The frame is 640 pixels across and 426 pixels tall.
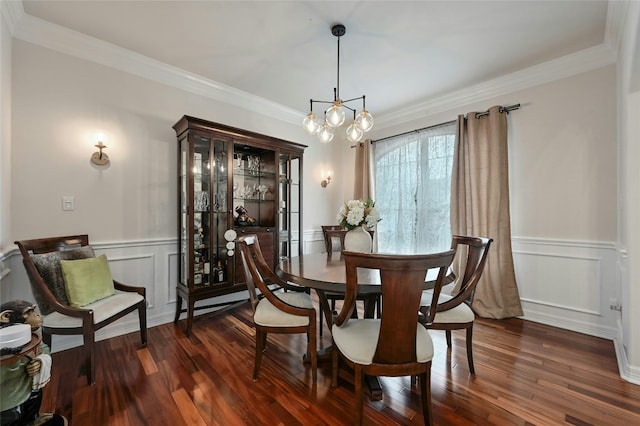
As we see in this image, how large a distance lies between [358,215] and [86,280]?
2181 mm

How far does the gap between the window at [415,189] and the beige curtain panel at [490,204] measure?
293 millimetres

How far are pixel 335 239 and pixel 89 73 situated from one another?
9.54 ft

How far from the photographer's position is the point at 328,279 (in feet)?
5.69

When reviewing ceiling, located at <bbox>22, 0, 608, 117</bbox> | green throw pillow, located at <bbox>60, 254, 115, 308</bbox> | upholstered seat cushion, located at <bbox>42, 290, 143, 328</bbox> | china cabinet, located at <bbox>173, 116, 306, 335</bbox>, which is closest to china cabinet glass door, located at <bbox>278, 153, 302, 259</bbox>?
china cabinet, located at <bbox>173, 116, 306, 335</bbox>

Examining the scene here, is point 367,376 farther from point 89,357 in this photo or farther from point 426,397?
point 89,357

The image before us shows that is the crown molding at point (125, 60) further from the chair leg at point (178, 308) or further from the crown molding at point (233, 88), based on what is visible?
the chair leg at point (178, 308)

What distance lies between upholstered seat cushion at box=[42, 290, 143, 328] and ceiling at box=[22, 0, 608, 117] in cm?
226

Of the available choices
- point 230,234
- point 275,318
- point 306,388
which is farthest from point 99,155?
point 306,388

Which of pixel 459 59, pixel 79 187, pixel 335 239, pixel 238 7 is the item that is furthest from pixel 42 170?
pixel 459 59

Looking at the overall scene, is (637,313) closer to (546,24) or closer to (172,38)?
(546,24)

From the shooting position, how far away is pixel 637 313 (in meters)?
1.88

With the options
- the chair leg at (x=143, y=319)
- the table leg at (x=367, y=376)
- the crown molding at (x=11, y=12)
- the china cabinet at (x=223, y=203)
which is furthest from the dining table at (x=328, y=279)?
the crown molding at (x=11, y=12)

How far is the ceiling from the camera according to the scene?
206 centimetres

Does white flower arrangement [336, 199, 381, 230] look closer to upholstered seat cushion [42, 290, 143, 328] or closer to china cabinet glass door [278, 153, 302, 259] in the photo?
china cabinet glass door [278, 153, 302, 259]
